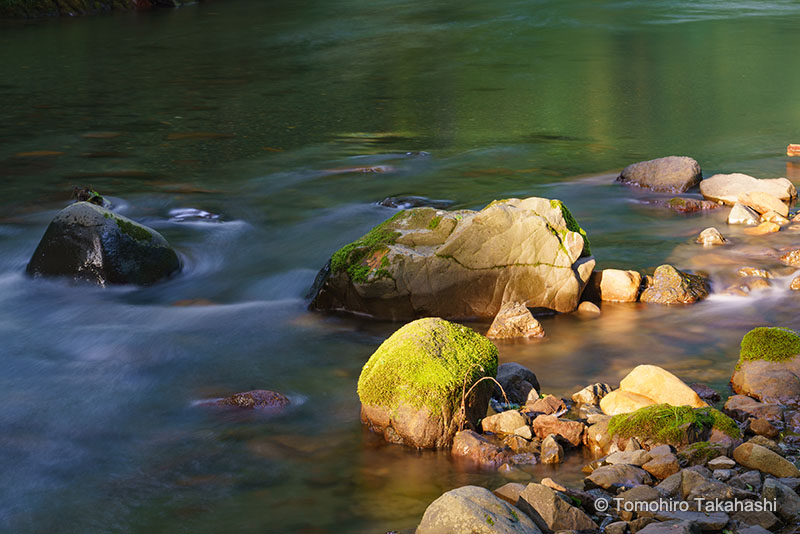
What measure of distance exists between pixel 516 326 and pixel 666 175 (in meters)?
6.30

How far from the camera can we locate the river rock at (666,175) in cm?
1280

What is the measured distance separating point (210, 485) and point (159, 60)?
26.2m

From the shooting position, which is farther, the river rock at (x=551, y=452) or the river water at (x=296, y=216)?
the river water at (x=296, y=216)

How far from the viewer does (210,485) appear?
553 centimetres

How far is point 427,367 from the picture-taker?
5.91m

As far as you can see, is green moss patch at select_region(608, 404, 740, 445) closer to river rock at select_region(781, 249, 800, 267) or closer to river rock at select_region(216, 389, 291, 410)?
river rock at select_region(216, 389, 291, 410)

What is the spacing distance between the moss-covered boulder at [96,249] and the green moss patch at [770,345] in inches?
256

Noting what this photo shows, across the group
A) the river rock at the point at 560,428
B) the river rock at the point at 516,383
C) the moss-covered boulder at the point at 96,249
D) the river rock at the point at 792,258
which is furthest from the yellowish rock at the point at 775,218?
the moss-covered boulder at the point at 96,249

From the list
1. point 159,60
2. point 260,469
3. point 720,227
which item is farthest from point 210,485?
point 159,60

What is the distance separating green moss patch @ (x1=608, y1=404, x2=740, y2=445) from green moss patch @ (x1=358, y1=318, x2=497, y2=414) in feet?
3.30

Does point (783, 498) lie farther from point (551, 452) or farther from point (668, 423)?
point (551, 452)

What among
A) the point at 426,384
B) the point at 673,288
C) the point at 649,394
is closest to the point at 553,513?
the point at 426,384

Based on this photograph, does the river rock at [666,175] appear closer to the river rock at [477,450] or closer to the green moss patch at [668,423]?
the green moss patch at [668,423]

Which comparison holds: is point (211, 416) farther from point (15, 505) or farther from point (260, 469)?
point (15, 505)
